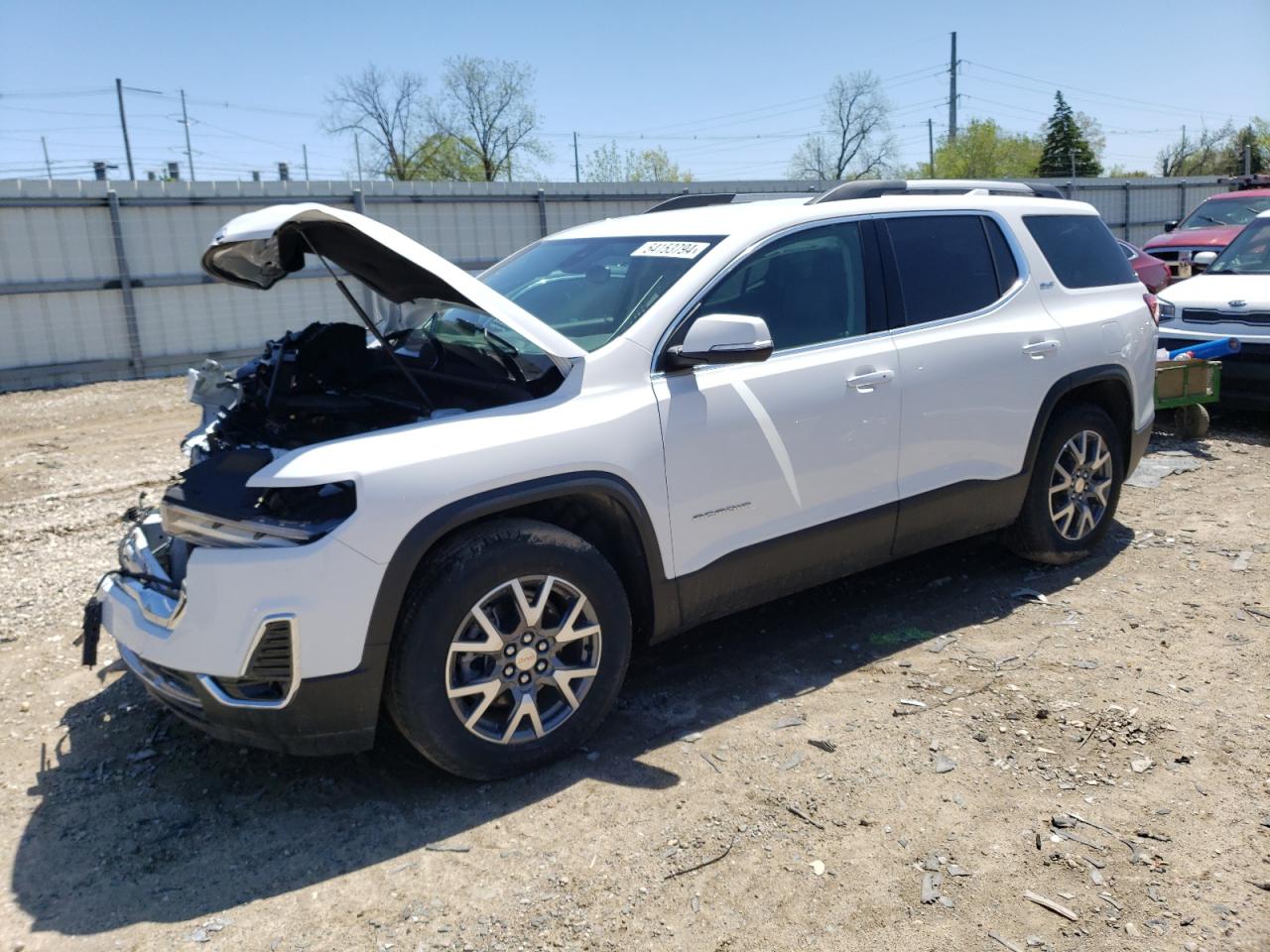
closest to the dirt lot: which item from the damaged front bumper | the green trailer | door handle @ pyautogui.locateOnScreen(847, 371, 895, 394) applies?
the damaged front bumper

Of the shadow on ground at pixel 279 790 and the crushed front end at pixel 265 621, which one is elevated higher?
the crushed front end at pixel 265 621

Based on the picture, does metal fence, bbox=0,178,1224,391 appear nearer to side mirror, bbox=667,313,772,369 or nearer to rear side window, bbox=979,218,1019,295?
rear side window, bbox=979,218,1019,295

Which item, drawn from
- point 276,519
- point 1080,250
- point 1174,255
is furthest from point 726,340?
point 1174,255

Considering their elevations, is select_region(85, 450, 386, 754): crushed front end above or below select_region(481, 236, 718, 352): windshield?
below

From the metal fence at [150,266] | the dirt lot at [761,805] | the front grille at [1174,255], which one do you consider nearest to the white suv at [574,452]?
the dirt lot at [761,805]

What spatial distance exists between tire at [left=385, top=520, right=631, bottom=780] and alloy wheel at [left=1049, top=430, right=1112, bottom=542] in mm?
2761

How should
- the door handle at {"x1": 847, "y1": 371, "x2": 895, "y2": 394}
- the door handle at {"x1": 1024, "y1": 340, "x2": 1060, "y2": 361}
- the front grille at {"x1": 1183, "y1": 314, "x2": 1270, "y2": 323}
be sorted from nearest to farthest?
the door handle at {"x1": 847, "y1": 371, "x2": 895, "y2": 394}
the door handle at {"x1": 1024, "y1": 340, "x2": 1060, "y2": 361}
the front grille at {"x1": 1183, "y1": 314, "x2": 1270, "y2": 323}

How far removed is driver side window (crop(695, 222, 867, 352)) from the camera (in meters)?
4.09

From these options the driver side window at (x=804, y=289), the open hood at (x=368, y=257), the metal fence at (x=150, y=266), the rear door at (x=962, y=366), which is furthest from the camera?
the metal fence at (x=150, y=266)

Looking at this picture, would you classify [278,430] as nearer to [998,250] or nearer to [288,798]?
[288,798]

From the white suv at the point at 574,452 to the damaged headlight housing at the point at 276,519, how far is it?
0.01m

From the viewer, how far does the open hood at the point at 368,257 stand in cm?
347

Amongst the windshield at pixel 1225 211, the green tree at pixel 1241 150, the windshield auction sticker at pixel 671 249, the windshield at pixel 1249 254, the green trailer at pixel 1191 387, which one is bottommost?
the green trailer at pixel 1191 387

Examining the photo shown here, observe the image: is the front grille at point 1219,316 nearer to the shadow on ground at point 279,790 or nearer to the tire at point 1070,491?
the tire at point 1070,491
